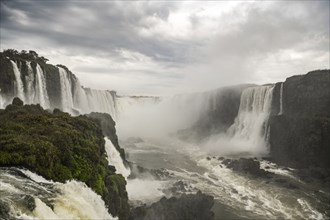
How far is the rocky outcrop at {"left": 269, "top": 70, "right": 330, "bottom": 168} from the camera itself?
44.8 meters

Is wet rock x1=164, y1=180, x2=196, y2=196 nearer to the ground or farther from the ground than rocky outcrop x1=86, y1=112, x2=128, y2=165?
nearer to the ground

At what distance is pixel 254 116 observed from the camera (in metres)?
61.1

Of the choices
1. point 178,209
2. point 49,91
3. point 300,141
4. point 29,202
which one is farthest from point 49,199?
point 300,141

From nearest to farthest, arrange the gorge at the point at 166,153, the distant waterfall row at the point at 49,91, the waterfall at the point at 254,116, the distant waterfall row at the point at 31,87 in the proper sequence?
the gorge at the point at 166,153 < the distant waterfall row at the point at 31,87 < the distant waterfall row at the point at 49,91 < the waterfall at the point at 254,116

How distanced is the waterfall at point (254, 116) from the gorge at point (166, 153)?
231 mm

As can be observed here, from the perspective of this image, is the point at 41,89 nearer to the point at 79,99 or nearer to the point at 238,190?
the point at 79,99

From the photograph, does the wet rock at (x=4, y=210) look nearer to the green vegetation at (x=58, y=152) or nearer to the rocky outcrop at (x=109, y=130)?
the green vegetation at (x=58, y=152)

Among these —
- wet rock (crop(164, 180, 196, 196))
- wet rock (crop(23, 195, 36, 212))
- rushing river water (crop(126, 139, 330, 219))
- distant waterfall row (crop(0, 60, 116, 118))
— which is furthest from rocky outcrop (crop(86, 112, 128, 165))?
wet rock (crop(23, 195, 36, 212))

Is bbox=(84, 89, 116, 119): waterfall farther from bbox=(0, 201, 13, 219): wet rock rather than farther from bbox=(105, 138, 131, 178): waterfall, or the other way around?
bbox=(0, 201, 13, 219): wet rock

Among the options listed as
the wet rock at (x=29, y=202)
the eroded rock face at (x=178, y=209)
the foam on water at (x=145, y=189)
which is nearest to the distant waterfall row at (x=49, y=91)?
the foam on water at (x=145, y=189)

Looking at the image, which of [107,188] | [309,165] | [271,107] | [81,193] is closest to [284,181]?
[309,165]

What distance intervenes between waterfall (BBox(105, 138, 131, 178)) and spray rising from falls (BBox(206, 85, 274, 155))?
84.6 ft

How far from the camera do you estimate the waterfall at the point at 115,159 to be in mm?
32656

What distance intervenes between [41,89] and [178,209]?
27945 mm
